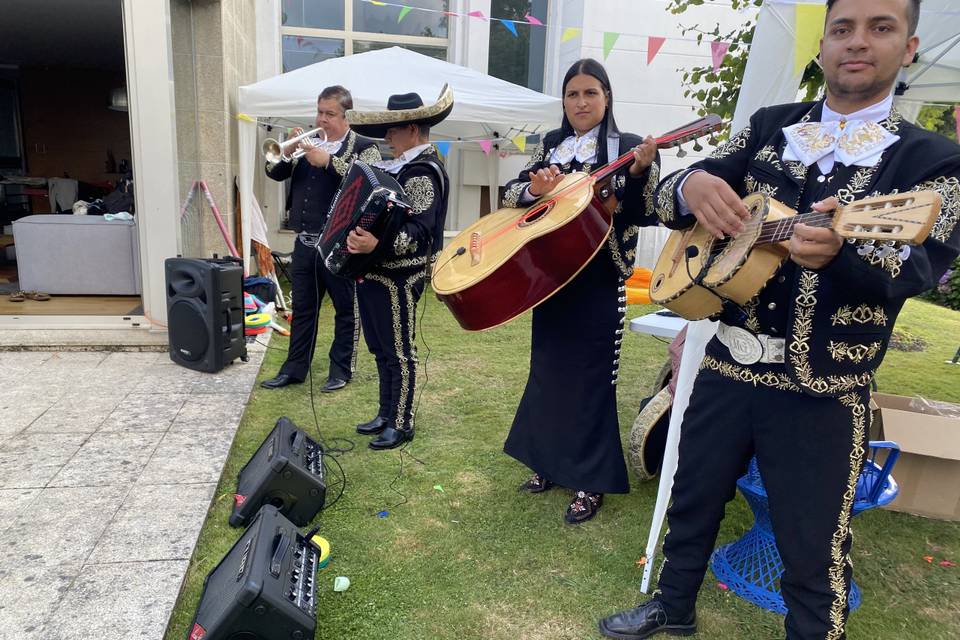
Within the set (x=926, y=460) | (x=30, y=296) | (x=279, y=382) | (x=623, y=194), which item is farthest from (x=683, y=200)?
(x=30, y=296)

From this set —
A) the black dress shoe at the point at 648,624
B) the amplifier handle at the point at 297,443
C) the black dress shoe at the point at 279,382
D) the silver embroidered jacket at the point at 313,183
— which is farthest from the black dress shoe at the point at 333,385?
the black dress shoe at the point at 648,624

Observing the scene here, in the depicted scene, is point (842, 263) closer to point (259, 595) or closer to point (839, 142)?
point (839, 142)

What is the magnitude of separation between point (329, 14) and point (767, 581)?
32.7 feet

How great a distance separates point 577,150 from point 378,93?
191 inches

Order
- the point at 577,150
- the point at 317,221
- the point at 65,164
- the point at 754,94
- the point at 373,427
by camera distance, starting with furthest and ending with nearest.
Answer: the point at 65,164 < the point at 317,221 < the point at 373,427 < the point at 577,150 < the point at 754,94

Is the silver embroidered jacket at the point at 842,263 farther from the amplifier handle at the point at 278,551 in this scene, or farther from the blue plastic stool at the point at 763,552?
the amplifier handle at the point at 278,551

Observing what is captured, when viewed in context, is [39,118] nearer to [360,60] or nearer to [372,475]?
[360,60]

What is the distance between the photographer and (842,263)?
1366 millimetres

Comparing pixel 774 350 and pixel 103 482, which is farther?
pixel 103 482

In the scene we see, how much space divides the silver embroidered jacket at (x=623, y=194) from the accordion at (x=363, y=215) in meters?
0.60

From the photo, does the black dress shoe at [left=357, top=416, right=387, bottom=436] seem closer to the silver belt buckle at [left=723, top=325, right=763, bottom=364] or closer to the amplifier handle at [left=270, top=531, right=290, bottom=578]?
the amplifier handle at [left=270, top=531, right=290, bottom=578]

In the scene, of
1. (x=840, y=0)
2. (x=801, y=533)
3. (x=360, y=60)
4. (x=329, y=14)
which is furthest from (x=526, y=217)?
(x=329, y=14)

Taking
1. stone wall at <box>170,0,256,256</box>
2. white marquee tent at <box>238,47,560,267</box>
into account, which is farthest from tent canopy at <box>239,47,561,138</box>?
stone wall at <box>170,0,256,256</box>

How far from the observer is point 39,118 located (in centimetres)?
1070
